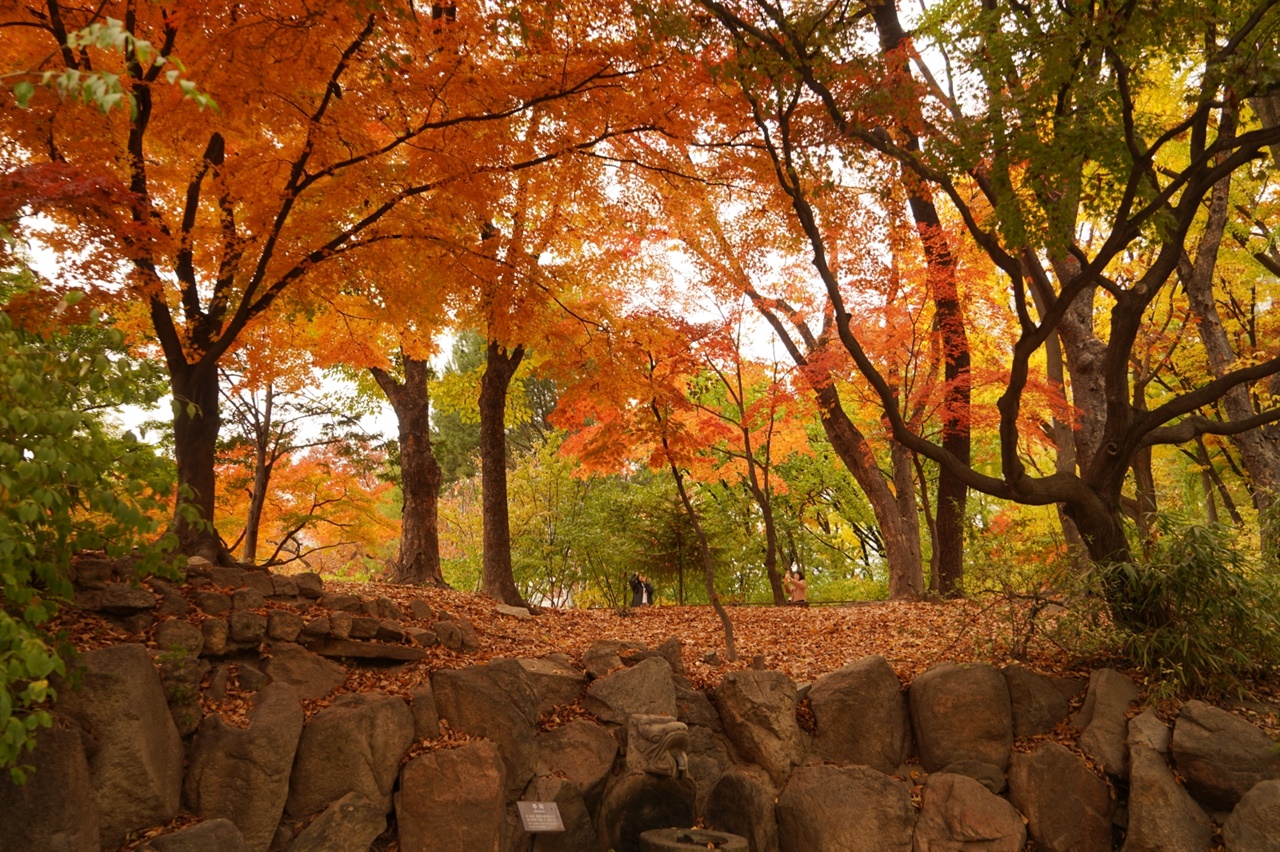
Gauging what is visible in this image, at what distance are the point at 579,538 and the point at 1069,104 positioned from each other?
11.7 metres

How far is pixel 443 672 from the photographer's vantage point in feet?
18.6

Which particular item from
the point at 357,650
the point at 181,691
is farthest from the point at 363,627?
the point at 181,691

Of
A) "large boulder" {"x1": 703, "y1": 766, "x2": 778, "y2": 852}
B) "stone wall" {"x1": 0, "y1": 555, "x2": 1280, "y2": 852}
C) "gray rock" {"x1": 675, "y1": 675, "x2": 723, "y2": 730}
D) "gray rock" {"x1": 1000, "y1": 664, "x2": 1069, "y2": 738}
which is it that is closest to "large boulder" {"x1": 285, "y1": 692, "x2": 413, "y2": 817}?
"stone wall" {"x1": 0, "y1": 555, "x2": 1280, "y2": 852}

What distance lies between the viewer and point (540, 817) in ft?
17.4

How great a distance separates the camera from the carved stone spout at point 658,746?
5.86 m

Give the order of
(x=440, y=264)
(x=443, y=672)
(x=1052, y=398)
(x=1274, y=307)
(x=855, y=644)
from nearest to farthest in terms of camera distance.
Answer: (x=443, y=672)
(x=440, y=264)
(x=855, y=644)
(x=1052, y=398)
(x=1274, y=307)

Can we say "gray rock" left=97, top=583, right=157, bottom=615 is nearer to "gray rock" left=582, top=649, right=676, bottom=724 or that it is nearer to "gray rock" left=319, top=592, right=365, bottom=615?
"gray rock" left=319, top=592, right=365, bottom=615

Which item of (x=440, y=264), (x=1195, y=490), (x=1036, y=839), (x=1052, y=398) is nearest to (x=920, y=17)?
(x=1052, y=398)

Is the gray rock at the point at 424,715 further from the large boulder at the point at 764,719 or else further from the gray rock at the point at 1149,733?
the gray rock at the point at 1149,733

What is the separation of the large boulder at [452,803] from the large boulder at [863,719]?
2616mm

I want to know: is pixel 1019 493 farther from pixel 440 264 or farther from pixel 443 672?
pixel 440 264

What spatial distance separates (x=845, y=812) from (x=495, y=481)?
19.1ft

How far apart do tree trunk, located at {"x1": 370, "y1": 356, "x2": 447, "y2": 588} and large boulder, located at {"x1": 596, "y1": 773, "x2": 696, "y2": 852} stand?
503cm

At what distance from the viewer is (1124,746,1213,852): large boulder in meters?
5.53
